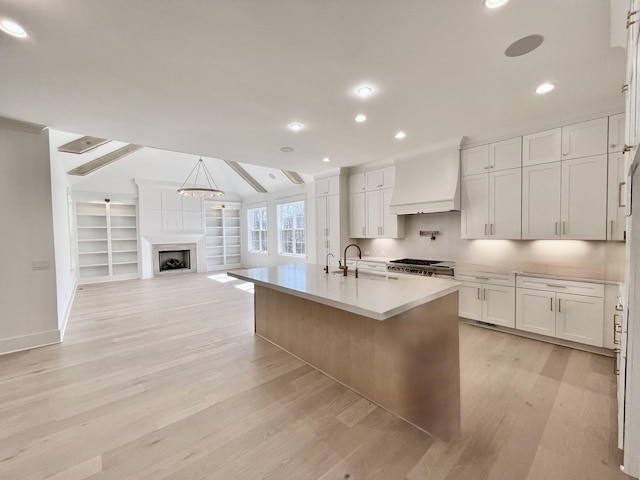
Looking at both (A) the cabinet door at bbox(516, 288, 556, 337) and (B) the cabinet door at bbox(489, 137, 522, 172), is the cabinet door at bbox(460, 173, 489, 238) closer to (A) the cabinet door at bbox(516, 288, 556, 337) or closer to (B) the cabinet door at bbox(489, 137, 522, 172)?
(B) the cabinet door at bbox(489, 137, 522, 172)

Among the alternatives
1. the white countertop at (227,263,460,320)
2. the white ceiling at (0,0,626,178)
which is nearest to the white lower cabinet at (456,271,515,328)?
the white countertop at (227,263,460,320)

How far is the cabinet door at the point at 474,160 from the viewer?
12.6 ft

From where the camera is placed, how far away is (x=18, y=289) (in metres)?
3.24

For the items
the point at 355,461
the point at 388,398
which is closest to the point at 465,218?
the point at 388,398

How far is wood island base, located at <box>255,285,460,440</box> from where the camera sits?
200cm

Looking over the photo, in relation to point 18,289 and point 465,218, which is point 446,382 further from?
point 18,289

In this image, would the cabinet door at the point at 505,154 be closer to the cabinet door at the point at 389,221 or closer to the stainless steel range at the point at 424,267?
the stainless steel range at the point at 424,267

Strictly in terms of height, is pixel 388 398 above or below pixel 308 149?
below

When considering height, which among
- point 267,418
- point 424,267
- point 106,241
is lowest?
point 267,418

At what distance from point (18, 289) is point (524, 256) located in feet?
21.6

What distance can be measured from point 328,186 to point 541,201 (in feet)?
12.2

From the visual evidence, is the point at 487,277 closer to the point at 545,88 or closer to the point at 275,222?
the point at 545,88

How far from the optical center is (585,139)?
3.08m

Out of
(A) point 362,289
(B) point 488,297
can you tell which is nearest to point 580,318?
(B) point 488,297
